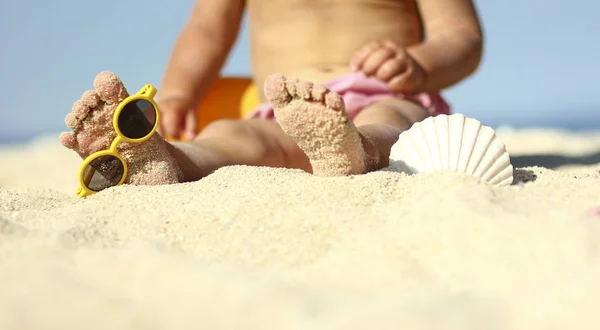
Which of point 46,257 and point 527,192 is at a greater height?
point 46,257

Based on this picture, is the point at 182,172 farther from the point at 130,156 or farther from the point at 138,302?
the point at 138,302

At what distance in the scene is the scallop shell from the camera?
1.45m

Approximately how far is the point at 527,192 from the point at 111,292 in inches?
32.1

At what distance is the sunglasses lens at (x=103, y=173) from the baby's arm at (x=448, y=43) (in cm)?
117

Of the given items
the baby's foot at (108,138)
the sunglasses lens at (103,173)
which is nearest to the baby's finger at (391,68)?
the baby's foot at (108,138)

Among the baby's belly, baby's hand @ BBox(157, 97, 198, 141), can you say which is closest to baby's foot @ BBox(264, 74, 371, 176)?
the baby's belly

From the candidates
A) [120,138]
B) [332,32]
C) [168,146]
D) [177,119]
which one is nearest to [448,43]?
[332,32]

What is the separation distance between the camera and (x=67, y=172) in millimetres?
3514

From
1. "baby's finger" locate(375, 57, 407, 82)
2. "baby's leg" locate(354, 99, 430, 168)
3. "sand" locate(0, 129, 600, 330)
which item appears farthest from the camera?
"baby's finger" locate(375, 57, 407, 82)

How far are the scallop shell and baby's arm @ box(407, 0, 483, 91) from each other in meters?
0.77

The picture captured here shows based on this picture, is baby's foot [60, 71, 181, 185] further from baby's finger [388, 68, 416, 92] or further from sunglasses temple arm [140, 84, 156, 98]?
baby's finger [388, 68, 416, 92]

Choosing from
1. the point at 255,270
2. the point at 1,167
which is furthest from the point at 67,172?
the point at 255,270

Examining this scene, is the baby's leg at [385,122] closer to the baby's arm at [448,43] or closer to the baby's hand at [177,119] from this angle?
the baby's arm at [448,43]

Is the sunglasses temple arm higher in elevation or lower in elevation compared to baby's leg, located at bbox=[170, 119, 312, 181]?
higher
